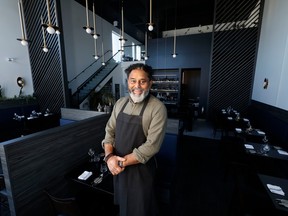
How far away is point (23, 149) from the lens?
148cm

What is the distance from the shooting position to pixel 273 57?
164 inches

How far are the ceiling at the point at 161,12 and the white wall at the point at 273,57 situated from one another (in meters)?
3.37

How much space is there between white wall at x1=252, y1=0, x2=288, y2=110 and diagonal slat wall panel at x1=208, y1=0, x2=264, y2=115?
0.34 m

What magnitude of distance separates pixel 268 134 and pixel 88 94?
→ 7.04 meters

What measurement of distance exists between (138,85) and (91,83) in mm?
7377

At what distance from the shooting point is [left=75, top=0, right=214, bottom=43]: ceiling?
22.9 feet

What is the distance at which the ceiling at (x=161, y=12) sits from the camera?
6.98 meters

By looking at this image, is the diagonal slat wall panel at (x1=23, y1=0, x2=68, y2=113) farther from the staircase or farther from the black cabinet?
the black cabinet

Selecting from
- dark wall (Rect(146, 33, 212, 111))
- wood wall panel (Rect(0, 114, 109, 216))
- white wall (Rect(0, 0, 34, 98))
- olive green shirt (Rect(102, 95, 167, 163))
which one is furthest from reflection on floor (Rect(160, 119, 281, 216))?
white wall (Rect(0, 0, 34, 98))

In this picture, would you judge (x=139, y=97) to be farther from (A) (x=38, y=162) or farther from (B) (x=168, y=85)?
(B) (x=168, y=85)

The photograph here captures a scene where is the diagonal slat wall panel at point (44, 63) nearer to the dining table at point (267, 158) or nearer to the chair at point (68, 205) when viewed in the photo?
the chair at point (68, 205)

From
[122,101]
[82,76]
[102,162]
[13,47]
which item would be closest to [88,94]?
[82,76]

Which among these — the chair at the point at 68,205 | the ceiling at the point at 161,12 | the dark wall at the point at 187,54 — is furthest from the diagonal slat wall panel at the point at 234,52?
the chair at the point at 68,205

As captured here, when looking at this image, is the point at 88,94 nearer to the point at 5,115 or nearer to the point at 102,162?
the point at 5,115
